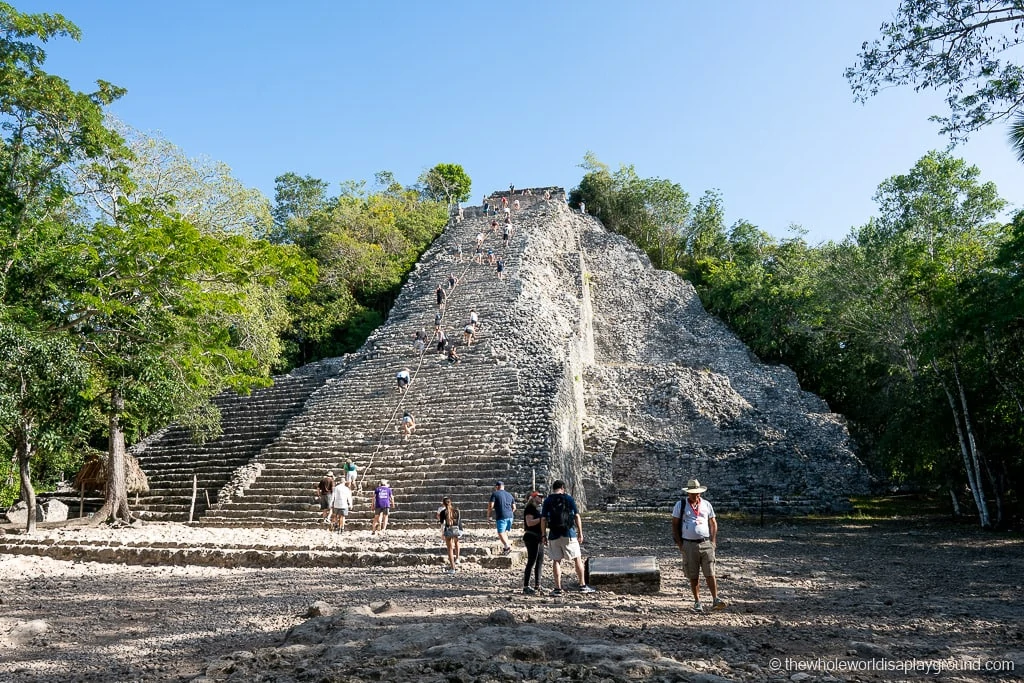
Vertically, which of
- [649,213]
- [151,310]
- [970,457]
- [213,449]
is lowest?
[970,457]

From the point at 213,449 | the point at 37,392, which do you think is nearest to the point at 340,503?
the point at 37,392

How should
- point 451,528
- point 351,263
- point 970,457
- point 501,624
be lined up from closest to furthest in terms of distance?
point 501,624, point 451,528, point 970,457, point 351,263

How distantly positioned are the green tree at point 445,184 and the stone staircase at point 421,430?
1071 inches

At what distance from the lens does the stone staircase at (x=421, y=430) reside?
45.0 feet

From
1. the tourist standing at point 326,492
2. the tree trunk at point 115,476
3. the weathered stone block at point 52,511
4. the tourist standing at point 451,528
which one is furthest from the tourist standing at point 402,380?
the tourist standing at point 451,528

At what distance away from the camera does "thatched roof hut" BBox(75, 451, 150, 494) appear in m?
15.4

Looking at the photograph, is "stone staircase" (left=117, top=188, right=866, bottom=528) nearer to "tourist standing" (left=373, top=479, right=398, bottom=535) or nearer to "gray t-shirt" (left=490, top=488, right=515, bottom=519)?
"tourist standing" (left=373, top=479, right=398, bottom=535)

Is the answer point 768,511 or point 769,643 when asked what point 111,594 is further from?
point 768,511

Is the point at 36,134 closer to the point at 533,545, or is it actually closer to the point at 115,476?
the point at 115,476

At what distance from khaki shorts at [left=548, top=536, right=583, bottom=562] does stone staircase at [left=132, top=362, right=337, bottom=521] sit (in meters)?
9.96

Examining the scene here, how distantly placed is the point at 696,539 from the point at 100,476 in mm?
14284

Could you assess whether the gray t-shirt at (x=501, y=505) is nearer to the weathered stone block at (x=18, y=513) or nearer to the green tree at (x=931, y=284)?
the green tree at (x=931, y=284)

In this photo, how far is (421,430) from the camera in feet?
52.5

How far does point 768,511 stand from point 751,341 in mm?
15347
